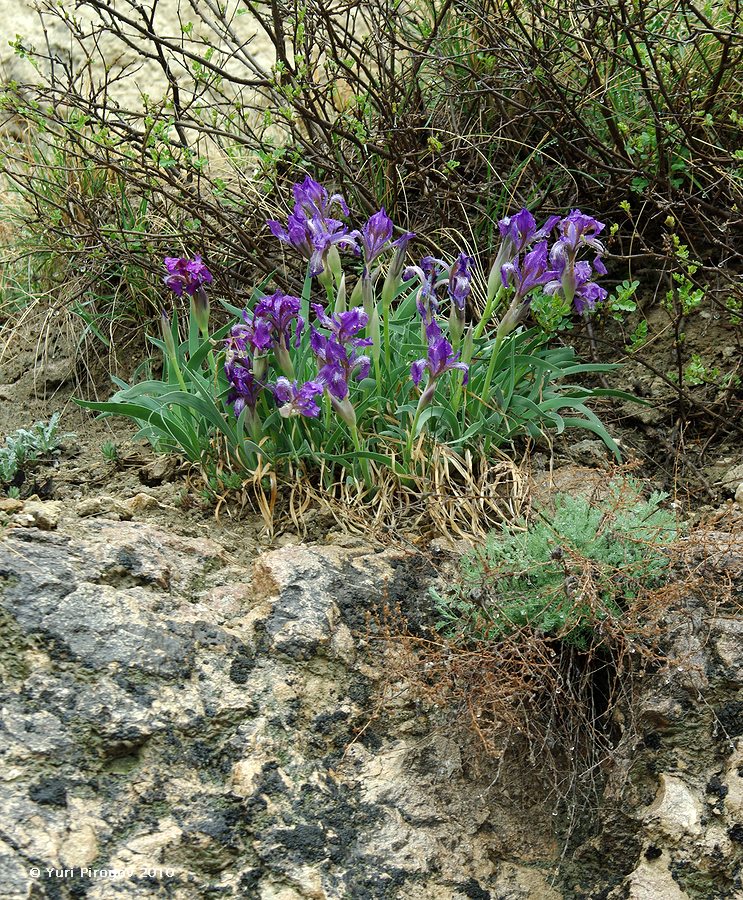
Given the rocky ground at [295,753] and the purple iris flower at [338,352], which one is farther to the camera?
the purple iris flower at [338,352]

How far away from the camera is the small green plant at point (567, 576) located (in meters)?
1.94

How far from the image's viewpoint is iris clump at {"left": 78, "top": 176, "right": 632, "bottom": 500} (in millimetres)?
2553

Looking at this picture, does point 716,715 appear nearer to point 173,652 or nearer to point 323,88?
point 173,652

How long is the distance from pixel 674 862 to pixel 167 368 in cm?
199

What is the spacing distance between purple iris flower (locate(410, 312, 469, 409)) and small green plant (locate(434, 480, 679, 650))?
48cm

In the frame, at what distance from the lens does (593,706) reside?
195 centimetres

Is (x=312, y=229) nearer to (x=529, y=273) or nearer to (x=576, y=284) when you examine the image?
(x=529, y=273)

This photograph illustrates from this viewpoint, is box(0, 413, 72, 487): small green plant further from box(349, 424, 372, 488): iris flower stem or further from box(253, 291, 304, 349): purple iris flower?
box(349, 424, 372, 488): iris flower stem

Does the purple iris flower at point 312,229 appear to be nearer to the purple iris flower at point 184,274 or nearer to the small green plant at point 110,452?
the purple iris flower at point 184,274

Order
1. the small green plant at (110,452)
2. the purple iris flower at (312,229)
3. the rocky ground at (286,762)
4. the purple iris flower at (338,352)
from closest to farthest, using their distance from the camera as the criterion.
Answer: the rocky ground at (286,762)
the purple iris flower at (338,352)
the purple iris flower at (312,229)
the small green plant at (110,452)

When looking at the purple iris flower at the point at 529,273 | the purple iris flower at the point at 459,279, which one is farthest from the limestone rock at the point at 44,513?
the purple iris flower at the point at 529,273

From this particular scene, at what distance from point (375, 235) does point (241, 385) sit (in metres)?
0.57

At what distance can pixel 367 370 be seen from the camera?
8.46ft

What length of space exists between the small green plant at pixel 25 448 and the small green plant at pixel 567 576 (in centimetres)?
149
